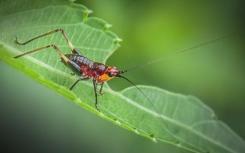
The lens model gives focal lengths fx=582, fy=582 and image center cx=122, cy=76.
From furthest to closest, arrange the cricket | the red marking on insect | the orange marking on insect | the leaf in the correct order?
the orange marking on insect < the red marking on insect < the cricket < the leaf

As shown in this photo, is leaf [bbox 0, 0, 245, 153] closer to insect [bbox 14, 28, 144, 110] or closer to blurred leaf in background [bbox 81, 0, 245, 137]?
insect [bbox 14, 28, 144, 110]

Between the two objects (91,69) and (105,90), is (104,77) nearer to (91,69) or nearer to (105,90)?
(91,69)

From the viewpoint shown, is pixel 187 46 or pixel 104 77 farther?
pixel 187 46

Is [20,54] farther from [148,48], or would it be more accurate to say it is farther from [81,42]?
[148,48]

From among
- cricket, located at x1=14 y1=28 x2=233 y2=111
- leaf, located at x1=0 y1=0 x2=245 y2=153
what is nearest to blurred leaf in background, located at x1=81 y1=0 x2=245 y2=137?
cricket, located at x1=14 y1=28 x2=233 y2=111

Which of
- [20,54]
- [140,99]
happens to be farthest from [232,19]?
[20,54]

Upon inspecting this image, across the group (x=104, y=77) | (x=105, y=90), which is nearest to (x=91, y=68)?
(x=104, y=77)

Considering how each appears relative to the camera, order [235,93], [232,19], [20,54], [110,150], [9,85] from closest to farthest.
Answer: [20,54], [9,85], [110,150], [235,93], [232,19]

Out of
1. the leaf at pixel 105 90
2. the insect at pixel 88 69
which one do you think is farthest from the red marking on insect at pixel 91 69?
the leaf at pixel 105 90
